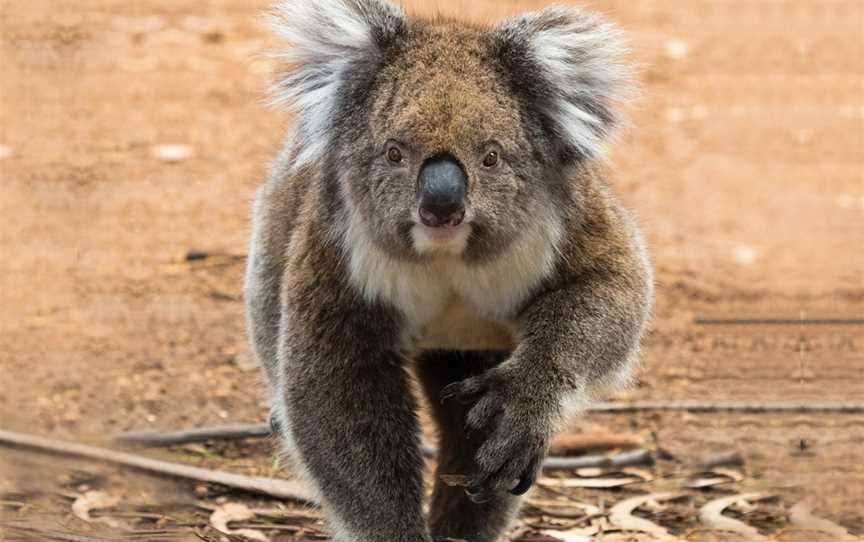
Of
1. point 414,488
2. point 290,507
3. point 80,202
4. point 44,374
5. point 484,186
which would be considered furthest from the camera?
point 80,202

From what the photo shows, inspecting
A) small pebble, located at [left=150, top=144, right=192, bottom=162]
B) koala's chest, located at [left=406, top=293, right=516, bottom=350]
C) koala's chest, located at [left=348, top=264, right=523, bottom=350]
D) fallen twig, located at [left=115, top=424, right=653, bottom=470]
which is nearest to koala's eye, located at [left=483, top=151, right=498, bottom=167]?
koala's chest, located at [left=348, top=264, right=523, bottom=350]

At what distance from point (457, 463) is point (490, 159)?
156 centimetres

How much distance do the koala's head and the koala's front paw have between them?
45 centimetres

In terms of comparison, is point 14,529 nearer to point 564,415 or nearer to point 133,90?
point 564,415

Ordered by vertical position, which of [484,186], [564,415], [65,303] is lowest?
[65,303]

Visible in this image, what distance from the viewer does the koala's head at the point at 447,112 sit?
477 cm

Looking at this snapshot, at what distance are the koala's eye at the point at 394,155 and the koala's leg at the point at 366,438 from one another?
2.35ft

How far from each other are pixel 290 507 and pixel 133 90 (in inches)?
279

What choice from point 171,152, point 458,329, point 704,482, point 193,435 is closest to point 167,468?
point 193,435

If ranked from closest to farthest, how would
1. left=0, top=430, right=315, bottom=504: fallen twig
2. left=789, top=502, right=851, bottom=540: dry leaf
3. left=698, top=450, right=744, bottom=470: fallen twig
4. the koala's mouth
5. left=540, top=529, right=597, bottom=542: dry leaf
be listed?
the koala's mouth < left=789, top=502, right=851, bottom=540: dry leaf < left=540, top=529, right=597, bottom=542: dry leaf < left=0, top=430, right=315, bottom=504: fallen twig < left=698, top=450, right=744, bottom=470: fallen twig

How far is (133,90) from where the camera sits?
42.4ft

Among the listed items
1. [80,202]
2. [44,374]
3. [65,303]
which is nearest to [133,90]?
[80,202]

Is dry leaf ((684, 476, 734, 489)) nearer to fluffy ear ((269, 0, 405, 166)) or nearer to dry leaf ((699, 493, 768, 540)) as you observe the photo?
dry leaf ((699, 493, 768, 540))

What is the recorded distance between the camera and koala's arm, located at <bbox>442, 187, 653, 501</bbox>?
4898 mm
